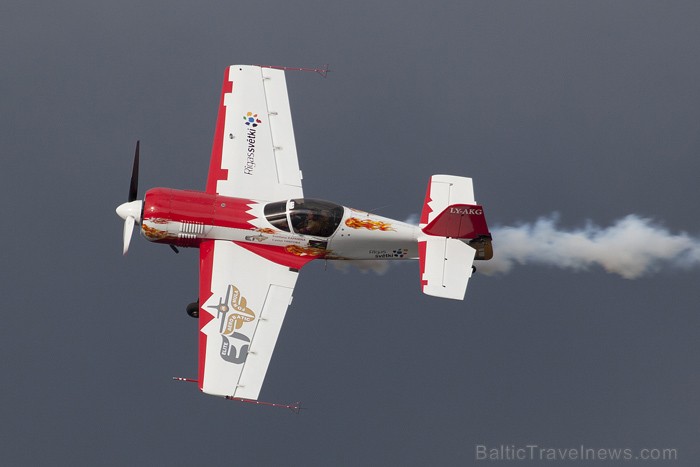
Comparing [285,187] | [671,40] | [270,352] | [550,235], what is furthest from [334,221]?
[671,40]

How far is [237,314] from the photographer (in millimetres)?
27703

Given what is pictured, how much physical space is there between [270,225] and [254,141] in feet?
9.34

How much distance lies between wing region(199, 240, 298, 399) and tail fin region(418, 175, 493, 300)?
11.2ft

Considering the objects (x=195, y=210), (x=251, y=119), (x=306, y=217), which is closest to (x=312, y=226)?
(x=306, y=217)

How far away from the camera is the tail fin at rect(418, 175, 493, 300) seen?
27688 mm

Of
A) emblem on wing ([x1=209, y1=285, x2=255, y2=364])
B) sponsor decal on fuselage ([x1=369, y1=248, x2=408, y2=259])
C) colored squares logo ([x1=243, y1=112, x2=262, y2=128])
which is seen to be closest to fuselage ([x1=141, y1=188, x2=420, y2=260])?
sponsor decal on fuselage ([x1=369, y1=248, x2=408, y2=259])

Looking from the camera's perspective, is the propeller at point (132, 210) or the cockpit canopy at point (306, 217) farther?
the propeller at point (132, 210)

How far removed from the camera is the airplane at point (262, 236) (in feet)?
90.1

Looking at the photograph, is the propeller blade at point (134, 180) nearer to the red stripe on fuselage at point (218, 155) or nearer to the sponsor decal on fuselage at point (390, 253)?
the red stripe on fuselage at point (218, 155)

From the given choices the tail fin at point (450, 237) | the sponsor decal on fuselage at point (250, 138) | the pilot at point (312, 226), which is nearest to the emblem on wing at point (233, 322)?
the pilot at point (312, 226)

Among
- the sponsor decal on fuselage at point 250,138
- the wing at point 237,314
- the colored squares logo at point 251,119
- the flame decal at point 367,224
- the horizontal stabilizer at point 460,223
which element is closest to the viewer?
the wing at point 237,314

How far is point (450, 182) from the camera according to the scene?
28.7 meters

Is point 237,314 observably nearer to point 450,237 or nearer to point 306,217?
point 306,217

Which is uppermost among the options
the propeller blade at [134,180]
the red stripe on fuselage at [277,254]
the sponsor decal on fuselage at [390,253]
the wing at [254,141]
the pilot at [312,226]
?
the wing at [254,141]
